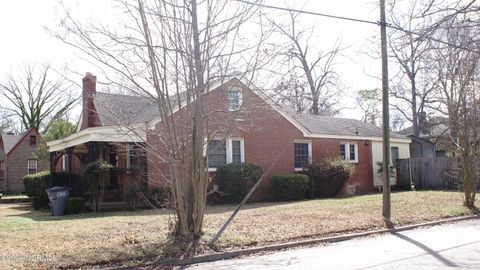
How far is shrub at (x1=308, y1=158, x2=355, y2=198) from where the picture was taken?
24.2m

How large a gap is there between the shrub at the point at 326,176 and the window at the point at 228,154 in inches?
154

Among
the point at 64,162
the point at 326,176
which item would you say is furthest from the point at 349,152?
the point at 64,162

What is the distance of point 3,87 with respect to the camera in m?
53.9

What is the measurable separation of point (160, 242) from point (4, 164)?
38.0 meters

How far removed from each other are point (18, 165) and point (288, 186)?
98.3 feet

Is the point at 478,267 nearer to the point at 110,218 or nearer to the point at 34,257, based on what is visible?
the point at 34,257

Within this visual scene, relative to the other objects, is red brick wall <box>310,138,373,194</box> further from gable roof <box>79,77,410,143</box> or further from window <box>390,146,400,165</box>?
window <box>390,146,400,165</box>

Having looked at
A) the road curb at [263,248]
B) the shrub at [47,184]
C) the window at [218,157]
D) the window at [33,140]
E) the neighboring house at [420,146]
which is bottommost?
the road curb at [263,248]

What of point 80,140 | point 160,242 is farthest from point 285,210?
point 80,140

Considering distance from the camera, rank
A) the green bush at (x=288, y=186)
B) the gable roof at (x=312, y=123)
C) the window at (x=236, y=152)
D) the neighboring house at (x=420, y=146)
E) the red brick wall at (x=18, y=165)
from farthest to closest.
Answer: the red brick wall at (x=18, y=165), the neighboring house at (x=420, y=146), the window at (x=236, y=152), the green bush at (x=288, y=186), the gable roof at (x=312, y=123)

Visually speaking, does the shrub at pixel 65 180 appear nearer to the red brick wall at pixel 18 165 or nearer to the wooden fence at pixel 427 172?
the wooden fence at pixel 427 172

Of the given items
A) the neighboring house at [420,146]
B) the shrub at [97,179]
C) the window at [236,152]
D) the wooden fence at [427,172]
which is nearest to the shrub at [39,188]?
the shrub at [97,179]

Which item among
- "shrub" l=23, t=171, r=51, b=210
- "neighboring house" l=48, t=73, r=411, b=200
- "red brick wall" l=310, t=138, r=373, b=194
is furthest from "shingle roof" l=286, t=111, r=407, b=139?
"shrub" l=23, t=171, r=51, b=210

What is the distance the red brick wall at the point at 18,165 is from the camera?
42.1 meters
